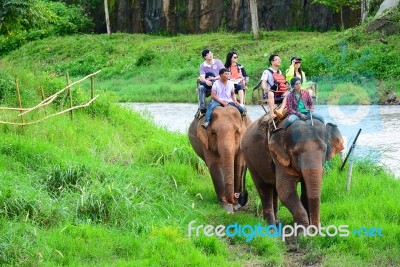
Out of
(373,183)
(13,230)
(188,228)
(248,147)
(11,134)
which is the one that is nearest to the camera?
(13,230)

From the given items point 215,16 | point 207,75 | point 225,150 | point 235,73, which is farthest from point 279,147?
point 215,16

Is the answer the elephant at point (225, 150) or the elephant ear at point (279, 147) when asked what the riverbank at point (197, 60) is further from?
the elephant ear at point (279, 147)

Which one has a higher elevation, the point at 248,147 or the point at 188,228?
the point at 248,147

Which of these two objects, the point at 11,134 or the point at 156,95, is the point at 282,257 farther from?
the point at 156,95

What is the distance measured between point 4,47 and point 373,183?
1514 inches

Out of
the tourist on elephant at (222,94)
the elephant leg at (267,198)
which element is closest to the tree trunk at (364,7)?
the tourist on elephant at (222,94)

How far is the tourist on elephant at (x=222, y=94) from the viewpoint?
11758 millimetres

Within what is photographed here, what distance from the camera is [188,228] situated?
9945 mm

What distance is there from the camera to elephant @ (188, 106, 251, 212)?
447 inches

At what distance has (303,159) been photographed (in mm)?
9195

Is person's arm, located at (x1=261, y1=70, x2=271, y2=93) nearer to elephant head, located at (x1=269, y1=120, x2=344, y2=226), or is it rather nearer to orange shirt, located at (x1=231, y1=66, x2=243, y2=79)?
orange shirt, located at (x1=231, y1=66, x2=243, y2=79)

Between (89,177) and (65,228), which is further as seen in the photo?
(89,177)

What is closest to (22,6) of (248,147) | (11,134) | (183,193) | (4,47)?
(11,134)

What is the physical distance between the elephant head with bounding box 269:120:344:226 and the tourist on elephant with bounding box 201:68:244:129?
2.05 m
